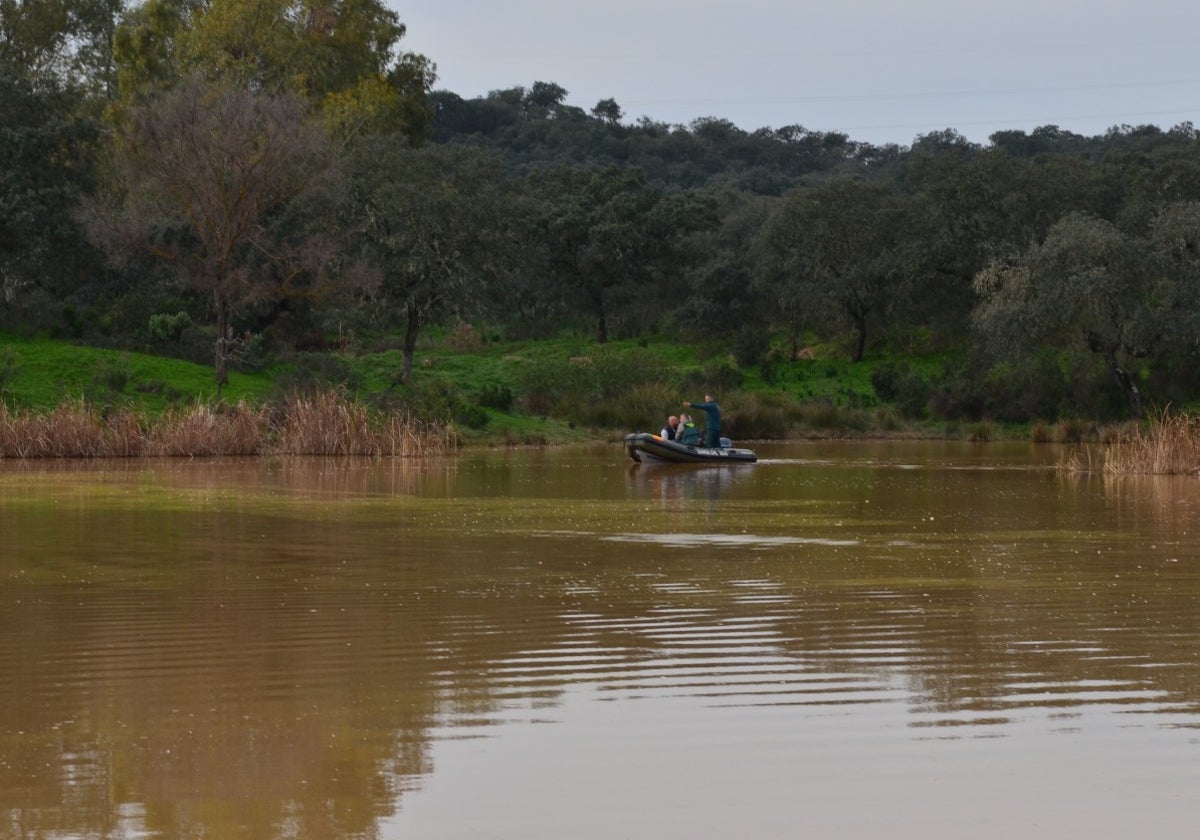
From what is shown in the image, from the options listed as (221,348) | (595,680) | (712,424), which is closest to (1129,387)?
(712,424)

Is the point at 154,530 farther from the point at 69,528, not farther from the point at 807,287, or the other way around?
the point at 807,287

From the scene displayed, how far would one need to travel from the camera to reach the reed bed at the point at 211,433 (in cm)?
3319

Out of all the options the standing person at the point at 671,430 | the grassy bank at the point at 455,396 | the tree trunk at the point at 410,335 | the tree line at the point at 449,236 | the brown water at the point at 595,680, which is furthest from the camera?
the tree trunk at the point at 410,335

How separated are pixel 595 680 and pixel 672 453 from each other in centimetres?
2668

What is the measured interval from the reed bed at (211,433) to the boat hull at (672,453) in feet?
15.1

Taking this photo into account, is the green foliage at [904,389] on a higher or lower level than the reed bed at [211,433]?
higher

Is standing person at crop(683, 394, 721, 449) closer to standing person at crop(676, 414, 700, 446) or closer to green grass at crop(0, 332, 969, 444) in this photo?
standing person at crop(676, 414, 700, 446)

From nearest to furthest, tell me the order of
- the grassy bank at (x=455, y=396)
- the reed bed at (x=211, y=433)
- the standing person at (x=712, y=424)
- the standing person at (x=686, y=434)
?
the reed bed at (x=211, y=433) < the grassy bank at (x=455, y=396) < the standing person at (x=712, y=424) < the standing person at (x=686, y=434)

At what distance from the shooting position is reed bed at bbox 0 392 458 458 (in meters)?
33.2

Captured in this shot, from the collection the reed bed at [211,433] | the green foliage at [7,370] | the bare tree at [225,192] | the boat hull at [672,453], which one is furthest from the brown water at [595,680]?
the bare tree at [225,192]

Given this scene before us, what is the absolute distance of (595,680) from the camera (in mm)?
9094

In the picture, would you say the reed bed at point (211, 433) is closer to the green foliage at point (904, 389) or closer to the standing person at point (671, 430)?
the standing person at point (671, 430)

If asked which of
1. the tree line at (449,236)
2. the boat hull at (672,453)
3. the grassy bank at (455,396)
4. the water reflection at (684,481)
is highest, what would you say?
the tree line at (449,236)

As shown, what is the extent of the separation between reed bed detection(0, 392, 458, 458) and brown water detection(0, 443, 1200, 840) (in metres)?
14.5
